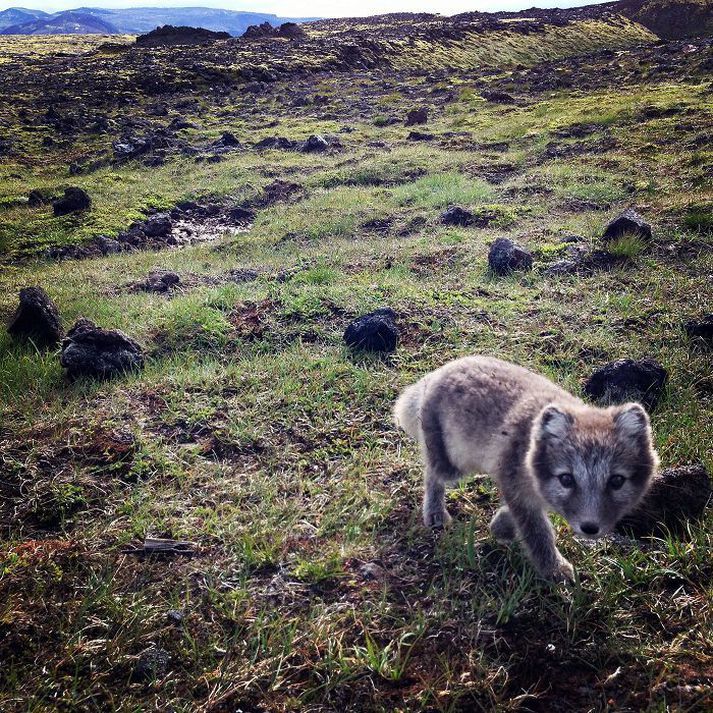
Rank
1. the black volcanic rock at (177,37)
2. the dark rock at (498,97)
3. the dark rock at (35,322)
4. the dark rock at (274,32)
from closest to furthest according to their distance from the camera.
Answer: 1. the dark rock at (35,322)
2. the dark rock at (498,97)
3. the black volcanic rock at (177,37)
4. the dark rock at (274,32)

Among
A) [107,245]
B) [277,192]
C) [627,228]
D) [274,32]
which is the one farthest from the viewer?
[274,32]

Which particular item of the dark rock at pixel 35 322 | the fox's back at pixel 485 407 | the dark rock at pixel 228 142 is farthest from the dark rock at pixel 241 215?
the fox's back at pixel 485 407

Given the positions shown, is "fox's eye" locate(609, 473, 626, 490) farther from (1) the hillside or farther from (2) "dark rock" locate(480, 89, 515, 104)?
(1) the hillside

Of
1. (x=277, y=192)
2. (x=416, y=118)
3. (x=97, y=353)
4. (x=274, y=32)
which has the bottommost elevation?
(x=97, y=353)

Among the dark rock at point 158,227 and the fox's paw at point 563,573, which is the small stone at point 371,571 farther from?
the dark rock at point 158,227

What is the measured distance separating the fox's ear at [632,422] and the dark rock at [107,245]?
41.9 ft

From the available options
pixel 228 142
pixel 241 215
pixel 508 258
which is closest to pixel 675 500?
pixel 508 258

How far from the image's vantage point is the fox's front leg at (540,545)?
3.98m

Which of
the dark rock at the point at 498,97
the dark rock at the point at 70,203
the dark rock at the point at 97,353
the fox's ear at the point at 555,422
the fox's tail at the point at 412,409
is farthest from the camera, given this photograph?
the dark rock at the point at 498,97

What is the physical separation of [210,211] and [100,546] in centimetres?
1355

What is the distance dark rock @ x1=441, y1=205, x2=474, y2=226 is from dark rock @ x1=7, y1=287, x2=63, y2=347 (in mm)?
Result: 8426

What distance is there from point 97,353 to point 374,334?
11.4 feet

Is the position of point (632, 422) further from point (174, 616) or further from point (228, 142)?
point (228, 142)

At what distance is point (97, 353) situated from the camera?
279 inches
